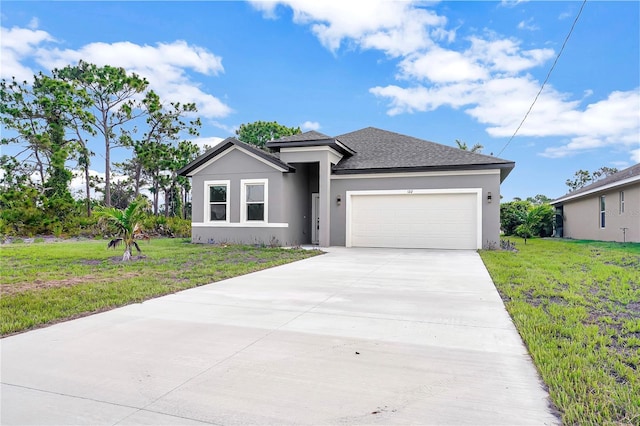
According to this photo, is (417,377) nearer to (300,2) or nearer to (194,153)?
(300,2)

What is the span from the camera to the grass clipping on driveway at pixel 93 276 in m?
4.83

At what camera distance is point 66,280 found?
673 centimetres

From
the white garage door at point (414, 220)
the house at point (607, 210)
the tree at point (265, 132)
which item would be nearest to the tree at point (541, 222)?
the house at point (607, 210)

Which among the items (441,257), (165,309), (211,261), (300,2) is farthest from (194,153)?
(165,309)

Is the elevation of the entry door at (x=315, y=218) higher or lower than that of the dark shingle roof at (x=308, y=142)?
lower

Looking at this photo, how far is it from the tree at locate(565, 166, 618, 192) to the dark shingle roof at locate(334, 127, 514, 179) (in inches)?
1406

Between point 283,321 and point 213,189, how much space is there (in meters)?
11.7

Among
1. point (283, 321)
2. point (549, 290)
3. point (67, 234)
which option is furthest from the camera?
point (67, 234)

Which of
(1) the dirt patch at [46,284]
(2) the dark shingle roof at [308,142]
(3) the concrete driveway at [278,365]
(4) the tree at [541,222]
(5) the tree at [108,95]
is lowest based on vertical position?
(3) the concrete driveway at [278,365]

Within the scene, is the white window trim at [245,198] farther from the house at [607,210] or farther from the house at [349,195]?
the house at [607,210]

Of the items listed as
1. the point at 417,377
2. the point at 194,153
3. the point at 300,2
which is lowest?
the point at 417,377

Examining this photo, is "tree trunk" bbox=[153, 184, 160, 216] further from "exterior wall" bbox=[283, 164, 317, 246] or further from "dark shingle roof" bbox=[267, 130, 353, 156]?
"dark shingle roof" bbox=[267, 130, 353, 156]

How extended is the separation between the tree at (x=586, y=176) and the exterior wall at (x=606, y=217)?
23033 millimetres

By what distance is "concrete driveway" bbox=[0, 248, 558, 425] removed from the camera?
2.39 metres
